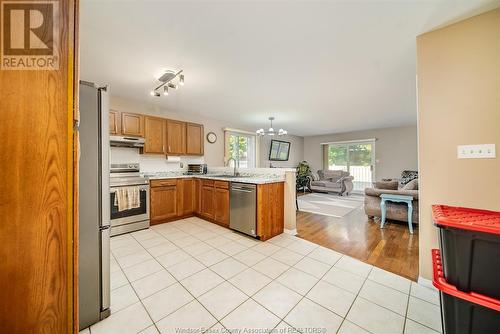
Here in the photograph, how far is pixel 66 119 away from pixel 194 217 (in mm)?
3527

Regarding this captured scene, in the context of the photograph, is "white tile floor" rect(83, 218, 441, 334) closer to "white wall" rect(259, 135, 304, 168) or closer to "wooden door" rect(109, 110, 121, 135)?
"wooden door" rect(109, 110, 121, 135)

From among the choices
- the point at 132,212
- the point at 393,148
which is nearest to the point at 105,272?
the point at 132,212

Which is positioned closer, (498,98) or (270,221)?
(498,98)

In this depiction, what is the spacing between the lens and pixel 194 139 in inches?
175

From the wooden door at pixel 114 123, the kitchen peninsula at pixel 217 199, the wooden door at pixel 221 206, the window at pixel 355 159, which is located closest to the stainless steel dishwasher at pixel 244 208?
the kitchen peninsula at pixel 217 199

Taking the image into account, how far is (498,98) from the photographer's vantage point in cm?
150

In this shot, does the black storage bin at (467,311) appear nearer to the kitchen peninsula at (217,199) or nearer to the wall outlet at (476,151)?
the wall outlet at (476,151)

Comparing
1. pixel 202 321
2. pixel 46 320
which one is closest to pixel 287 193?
pixel 202 321

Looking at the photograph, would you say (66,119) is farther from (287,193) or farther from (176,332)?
(287,193)

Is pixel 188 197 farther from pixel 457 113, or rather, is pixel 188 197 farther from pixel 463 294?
pixel 457 113

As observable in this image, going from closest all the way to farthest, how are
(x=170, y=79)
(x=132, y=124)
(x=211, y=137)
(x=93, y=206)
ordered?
(x=93, y=206), (x=170, y=79), (x=132, y=124), (x=211, y=137)

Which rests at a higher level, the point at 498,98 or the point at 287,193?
the point at 498,98

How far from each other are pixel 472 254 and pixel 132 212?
3749mm

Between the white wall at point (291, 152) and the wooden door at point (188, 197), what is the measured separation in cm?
337
